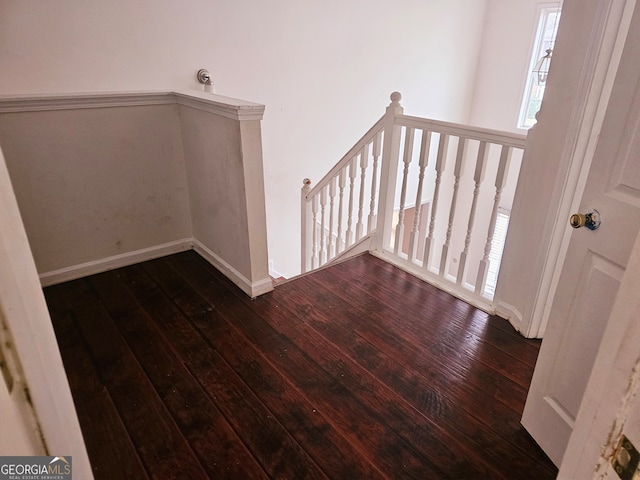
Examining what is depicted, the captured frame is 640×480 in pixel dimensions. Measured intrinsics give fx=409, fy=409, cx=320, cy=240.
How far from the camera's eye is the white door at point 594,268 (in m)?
1.07

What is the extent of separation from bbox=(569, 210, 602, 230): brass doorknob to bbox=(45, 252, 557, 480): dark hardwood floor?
2.82 ft

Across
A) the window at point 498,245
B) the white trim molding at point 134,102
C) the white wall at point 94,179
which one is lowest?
the window at point 498,245

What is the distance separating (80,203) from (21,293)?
2299mm

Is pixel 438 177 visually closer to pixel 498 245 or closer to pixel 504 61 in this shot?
pixel 504 61

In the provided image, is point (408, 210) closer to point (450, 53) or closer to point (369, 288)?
point (450, 53)

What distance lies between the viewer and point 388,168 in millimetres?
2664

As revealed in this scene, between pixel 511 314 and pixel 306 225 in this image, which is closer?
pixel 511 314

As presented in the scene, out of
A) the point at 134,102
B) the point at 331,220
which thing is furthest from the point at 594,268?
the point at 134,102

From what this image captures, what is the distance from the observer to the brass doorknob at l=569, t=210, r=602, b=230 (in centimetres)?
117

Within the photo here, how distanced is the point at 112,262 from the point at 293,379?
1.59m

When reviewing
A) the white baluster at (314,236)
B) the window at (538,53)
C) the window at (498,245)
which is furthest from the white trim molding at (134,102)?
the window at (498,245)

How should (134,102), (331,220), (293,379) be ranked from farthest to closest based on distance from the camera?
1. (331,220)
2. (134,102)
3. (293,379)
